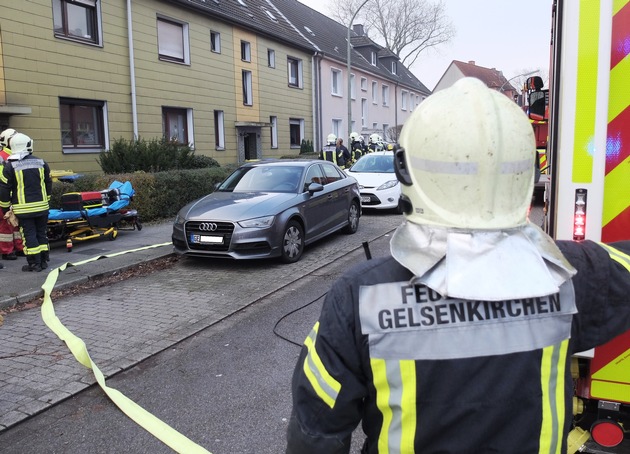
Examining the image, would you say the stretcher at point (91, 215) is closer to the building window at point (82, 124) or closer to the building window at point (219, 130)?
the building window at point (82, 124)

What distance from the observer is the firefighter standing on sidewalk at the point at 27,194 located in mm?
7762

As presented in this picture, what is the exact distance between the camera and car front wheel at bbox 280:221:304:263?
852cm

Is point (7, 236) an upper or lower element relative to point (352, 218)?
upper

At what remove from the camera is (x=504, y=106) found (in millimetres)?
1281

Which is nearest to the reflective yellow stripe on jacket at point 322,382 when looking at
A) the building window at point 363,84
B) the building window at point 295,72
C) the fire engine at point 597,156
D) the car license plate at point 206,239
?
the fire engine at point 597,156

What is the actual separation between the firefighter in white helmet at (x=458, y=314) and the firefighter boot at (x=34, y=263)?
7.68 metres

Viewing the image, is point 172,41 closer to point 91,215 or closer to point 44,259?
point 91,215

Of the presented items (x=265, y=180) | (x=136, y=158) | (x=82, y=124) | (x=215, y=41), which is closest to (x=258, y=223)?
(x=265, y=180)

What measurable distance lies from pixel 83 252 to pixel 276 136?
57.3ft

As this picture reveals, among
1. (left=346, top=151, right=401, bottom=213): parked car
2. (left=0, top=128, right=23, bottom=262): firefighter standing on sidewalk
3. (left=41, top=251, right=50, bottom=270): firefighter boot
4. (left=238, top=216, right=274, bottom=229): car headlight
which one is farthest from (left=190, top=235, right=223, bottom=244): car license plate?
(left=346, top=151, right=401, bottom=213): parked car

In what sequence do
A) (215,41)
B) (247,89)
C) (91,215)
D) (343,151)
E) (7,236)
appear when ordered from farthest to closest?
1. (247,89)
2. (215,41)
3. (343,151)
4. (91,215)
5. (7,236)

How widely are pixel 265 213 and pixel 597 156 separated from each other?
21.0ft

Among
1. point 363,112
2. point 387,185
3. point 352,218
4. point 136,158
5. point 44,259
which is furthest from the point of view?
point 363,112

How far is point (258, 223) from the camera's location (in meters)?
8.12
